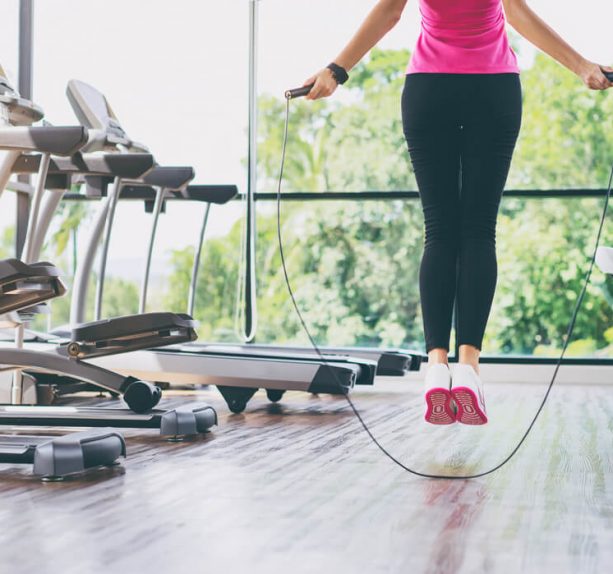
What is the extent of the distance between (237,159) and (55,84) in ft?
3.97

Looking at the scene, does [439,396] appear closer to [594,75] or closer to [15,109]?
[594,75]

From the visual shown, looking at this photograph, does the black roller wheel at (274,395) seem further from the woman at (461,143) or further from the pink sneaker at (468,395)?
the pink sneaker at (468,395)

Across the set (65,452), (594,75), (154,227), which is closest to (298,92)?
(594,75)

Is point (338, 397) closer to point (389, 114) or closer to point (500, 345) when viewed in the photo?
point (500, 345)

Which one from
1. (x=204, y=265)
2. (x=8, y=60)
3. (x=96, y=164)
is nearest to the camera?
(x=96, y=164)

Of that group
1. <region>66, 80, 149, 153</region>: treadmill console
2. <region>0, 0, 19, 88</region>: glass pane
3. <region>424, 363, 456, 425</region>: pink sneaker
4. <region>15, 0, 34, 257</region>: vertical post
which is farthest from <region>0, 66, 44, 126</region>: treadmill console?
<region>0, 0, 19, 88</region>: glass pane

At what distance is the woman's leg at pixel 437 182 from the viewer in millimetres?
2023

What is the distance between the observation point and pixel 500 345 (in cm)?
528

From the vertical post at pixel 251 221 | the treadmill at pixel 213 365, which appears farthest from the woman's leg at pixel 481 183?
the vertical post at pixel 251 221

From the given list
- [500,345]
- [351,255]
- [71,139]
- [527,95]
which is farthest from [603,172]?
[71,139]

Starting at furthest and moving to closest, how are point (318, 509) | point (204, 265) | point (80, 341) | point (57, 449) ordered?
point (204, 265), point (80, 341), point (57, 449), point (318, 509)

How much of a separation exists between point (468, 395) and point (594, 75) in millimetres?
788

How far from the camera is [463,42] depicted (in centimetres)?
203

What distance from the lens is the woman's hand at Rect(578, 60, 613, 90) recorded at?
2047 millimetres
